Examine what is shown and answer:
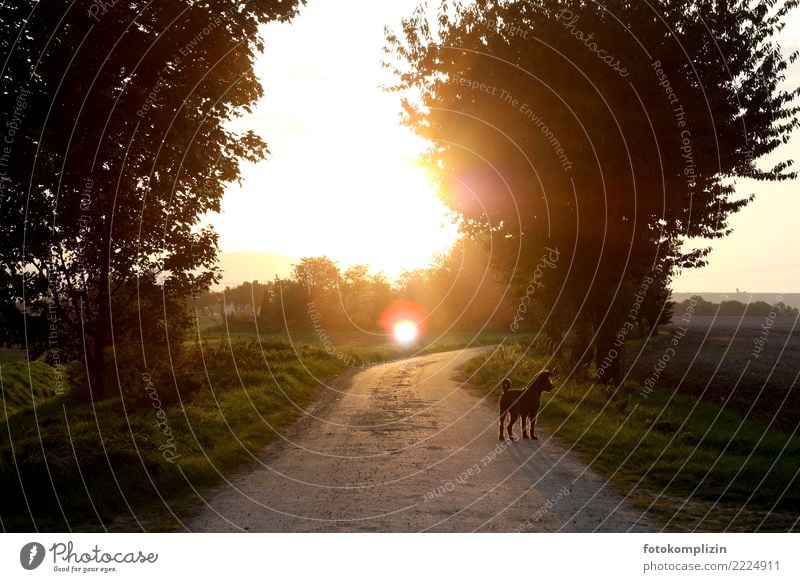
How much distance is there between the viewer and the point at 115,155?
1623cm

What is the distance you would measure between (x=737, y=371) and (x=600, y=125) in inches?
604

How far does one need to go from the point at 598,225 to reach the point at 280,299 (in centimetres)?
7285

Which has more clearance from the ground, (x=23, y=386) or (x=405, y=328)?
(x=23, y=386)

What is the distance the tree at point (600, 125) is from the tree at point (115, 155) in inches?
307

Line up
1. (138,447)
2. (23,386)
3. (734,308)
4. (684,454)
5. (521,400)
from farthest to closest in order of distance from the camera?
(734,308)
(23,386)
(521,400)
(684,454)
(138,447)

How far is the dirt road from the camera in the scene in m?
9.27

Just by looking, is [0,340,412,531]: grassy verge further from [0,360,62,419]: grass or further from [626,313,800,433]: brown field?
[626,313,800,433]: brown field

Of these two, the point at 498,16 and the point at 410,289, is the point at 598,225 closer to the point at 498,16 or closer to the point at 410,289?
the point at 498,16
